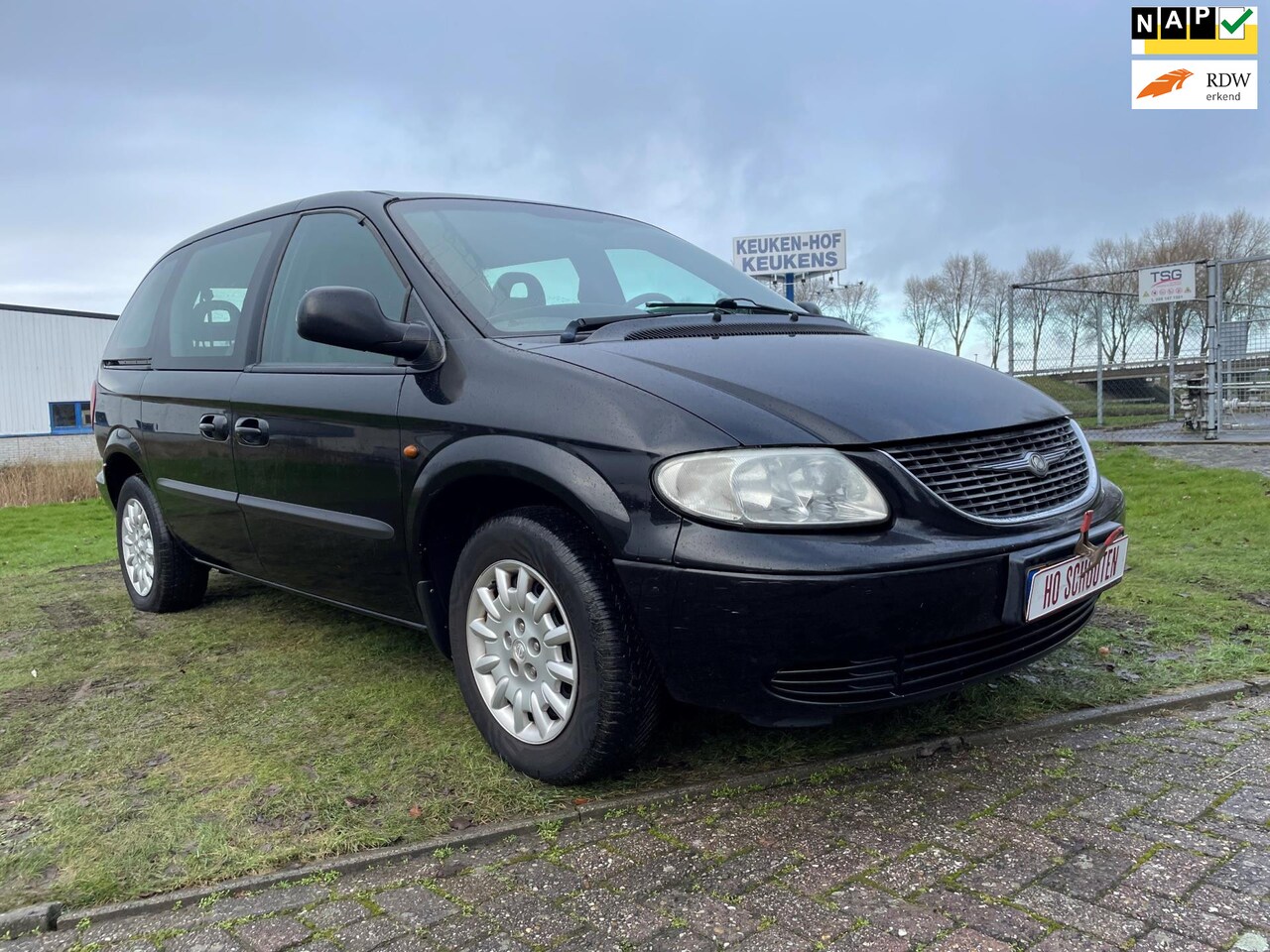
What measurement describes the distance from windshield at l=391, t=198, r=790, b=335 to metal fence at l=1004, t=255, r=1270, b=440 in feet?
30.3

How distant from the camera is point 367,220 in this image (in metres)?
3.43

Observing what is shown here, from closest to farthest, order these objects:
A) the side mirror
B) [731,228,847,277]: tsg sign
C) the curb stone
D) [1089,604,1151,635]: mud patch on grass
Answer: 1. the curb stone
2. the side mirror
3. [1089,604,1151,635]: mud patch on grass
4. [731,228,847,277]: tsg sign

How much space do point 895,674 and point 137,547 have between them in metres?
4.12

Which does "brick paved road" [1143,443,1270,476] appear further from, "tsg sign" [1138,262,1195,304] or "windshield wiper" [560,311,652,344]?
"windshield wiper" [560,311,652,344]

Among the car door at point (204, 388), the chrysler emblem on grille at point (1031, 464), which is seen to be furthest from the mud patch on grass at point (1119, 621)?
the car door at point (204, 388)

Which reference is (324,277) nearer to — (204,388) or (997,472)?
(204,388)

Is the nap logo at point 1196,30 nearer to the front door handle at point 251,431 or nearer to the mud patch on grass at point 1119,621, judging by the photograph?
the mud patch on grass at point 1119,621

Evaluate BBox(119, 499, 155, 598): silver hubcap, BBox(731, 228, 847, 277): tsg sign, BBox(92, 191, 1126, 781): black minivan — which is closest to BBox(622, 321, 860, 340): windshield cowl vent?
BBox(92, 191, 1126, 781): black minivan

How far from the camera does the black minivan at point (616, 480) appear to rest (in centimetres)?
228

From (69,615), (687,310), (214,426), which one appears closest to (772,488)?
(687,310)

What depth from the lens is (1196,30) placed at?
12.7m

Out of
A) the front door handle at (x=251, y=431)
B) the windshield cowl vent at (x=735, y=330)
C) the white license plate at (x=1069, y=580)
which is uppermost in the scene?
the windshield cowl vent at (x=735, y=330)

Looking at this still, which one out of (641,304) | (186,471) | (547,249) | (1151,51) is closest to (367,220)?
(547,249)

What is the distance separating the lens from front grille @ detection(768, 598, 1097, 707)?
7.65ft
